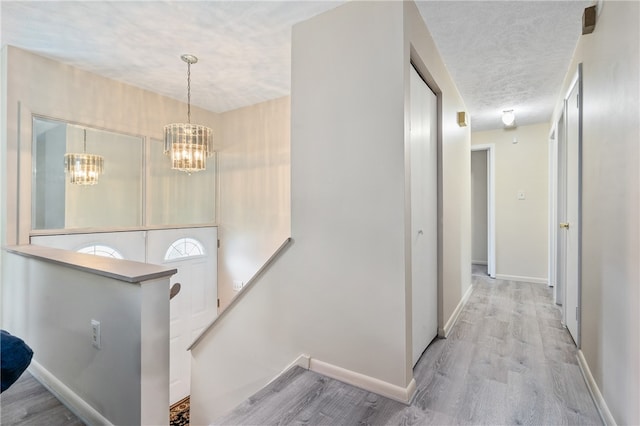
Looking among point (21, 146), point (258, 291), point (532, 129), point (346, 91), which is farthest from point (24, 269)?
point (532, 129)

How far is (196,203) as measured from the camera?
4.08 meters

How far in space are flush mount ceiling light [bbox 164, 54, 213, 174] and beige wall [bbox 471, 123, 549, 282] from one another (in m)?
4.16

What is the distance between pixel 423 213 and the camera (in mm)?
2170

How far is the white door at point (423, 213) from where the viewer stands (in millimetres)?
1966

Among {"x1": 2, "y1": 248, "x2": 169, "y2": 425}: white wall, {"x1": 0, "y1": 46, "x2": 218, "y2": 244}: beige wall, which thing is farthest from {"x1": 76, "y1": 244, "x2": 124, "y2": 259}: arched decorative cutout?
{"x1": 2, "y1": 248, "x2": 169, "y2": 425}: white wall

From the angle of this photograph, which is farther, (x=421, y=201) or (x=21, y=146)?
(x=21, y=146)

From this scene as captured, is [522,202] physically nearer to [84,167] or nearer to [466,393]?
[466,393]

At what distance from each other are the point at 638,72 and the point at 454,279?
2.05 metres

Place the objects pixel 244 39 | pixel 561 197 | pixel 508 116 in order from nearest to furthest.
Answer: pixel 244 39 → pixel 561 197 → pixel 508 116

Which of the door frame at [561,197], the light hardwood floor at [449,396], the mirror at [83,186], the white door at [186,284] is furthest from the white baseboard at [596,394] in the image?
the mirror at [83,186]

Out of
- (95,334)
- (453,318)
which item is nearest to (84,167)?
(95,334)

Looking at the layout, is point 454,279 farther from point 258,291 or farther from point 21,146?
point 21,146

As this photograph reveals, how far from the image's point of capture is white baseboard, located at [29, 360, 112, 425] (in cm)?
157

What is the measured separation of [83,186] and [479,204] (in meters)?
6.25
